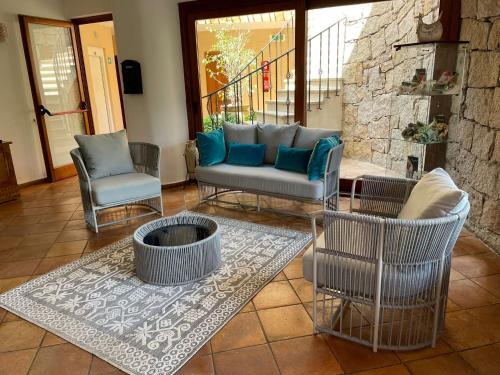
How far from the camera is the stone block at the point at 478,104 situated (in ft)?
9.96

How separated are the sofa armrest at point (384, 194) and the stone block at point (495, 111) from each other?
1044mm

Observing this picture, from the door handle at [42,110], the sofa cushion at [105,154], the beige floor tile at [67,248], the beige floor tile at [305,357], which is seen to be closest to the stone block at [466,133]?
the beige floor tile at [305,357]

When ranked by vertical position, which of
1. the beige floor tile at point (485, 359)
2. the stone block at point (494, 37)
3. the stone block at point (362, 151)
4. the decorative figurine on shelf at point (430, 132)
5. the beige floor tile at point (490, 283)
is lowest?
the beige floor tile at point (485, 359)

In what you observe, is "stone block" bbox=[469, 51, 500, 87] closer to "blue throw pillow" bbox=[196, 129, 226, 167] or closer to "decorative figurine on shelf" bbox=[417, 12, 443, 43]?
"decorative figurine on shelf" bbox=[417, 12, 443, 43]

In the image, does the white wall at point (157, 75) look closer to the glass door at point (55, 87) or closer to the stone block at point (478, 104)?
the glass door at point (55, 87)

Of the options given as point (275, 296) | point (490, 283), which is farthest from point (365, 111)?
point (275, 296)

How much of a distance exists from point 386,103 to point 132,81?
131 inches

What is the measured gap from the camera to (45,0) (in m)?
5.32

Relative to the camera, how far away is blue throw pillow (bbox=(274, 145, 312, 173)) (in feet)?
12.3

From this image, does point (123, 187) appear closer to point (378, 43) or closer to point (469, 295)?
point (469, 295)

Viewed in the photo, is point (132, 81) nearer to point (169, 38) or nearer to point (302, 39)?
point (169, 38)

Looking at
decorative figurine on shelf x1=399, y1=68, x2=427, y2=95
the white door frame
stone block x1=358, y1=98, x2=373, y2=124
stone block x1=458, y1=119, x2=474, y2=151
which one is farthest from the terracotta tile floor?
the white door frame

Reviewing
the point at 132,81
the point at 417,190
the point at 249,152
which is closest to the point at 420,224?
the point at 417,190

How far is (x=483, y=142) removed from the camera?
3.10 m
